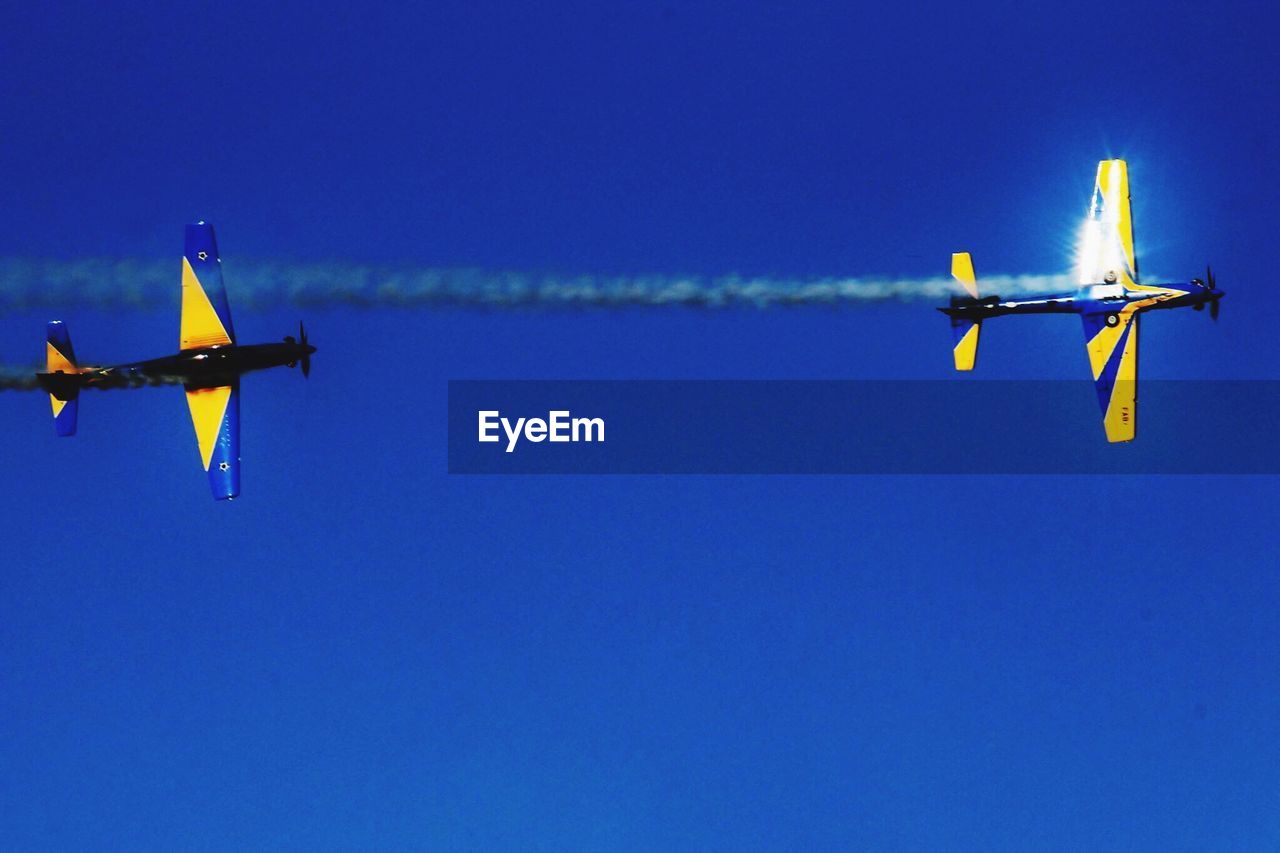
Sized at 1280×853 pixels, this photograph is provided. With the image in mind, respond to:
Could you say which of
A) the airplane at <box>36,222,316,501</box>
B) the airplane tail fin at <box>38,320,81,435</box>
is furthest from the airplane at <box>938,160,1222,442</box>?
the airplane tail fin at <box>38,320,81,435</box>

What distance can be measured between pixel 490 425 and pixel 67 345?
11.4 m

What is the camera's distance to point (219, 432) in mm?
48719

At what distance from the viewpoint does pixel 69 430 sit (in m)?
47.9

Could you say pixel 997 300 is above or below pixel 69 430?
above

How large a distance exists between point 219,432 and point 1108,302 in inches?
1061

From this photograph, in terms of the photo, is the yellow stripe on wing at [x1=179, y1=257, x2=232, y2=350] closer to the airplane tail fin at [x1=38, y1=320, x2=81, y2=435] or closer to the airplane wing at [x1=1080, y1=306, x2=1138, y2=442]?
the airplane tail fin at [x1=38, y1=320, x2=81, y2=435]

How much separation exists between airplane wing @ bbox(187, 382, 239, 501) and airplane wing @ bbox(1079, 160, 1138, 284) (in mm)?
25947

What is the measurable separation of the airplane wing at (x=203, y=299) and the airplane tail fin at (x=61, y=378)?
116 inches

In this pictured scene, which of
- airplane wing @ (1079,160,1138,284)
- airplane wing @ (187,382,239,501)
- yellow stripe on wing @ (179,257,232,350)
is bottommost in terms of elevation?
airplane wing @ (187,382,239,501)

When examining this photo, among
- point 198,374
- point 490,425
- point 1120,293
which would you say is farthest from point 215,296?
point 1120,293

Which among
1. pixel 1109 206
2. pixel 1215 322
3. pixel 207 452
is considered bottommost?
pixel 207 452

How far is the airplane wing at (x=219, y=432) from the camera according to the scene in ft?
159

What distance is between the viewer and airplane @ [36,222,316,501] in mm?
47719

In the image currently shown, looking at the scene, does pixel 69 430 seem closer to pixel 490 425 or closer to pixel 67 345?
pixel 67 345
